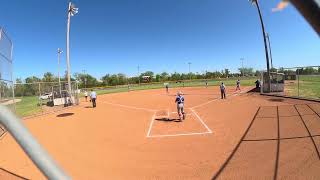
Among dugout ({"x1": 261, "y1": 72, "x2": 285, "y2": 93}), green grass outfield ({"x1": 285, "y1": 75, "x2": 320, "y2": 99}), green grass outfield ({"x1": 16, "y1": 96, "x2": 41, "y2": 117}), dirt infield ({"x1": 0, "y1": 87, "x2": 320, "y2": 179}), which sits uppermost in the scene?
dugout ({"x1": 261, "y1": 72, "x2": 285, "y2": 93})

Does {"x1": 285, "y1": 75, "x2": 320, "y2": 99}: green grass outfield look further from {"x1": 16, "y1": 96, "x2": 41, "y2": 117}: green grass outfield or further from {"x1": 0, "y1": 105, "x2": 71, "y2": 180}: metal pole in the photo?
{"x1": 16, "y1": 96, "x2": 41, "y2": 117}: green grass outfield

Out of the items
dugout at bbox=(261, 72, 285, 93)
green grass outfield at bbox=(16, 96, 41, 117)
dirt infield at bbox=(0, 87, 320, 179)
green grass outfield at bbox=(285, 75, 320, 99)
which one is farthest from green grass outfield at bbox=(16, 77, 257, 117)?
dugout at bbox=(261, 72, 285, 93)

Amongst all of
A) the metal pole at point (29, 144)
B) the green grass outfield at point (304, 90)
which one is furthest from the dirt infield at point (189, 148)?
the green grass outfield at point (304, 90)

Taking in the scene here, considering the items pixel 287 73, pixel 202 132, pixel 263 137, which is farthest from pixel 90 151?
pixel 287 73

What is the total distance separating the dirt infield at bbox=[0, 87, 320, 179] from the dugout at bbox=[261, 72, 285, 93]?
12.0m

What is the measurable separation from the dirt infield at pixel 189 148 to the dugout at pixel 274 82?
474 inches

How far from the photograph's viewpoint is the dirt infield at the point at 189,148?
7.40 m


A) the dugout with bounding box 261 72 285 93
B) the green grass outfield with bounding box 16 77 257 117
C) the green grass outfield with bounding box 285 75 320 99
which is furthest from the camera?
the dugout with bounding box 261 72 285 93

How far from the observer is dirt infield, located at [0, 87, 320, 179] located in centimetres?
740

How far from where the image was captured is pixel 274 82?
26938 mm

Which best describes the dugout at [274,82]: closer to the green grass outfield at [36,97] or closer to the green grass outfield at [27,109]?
the green grass outfield at [36,97]

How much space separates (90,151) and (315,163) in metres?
7.33

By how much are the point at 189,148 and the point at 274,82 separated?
2042 centimetres

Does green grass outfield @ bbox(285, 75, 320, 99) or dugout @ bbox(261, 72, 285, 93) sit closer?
green grass outfield @ bbox(285, 75, 320, 99)
